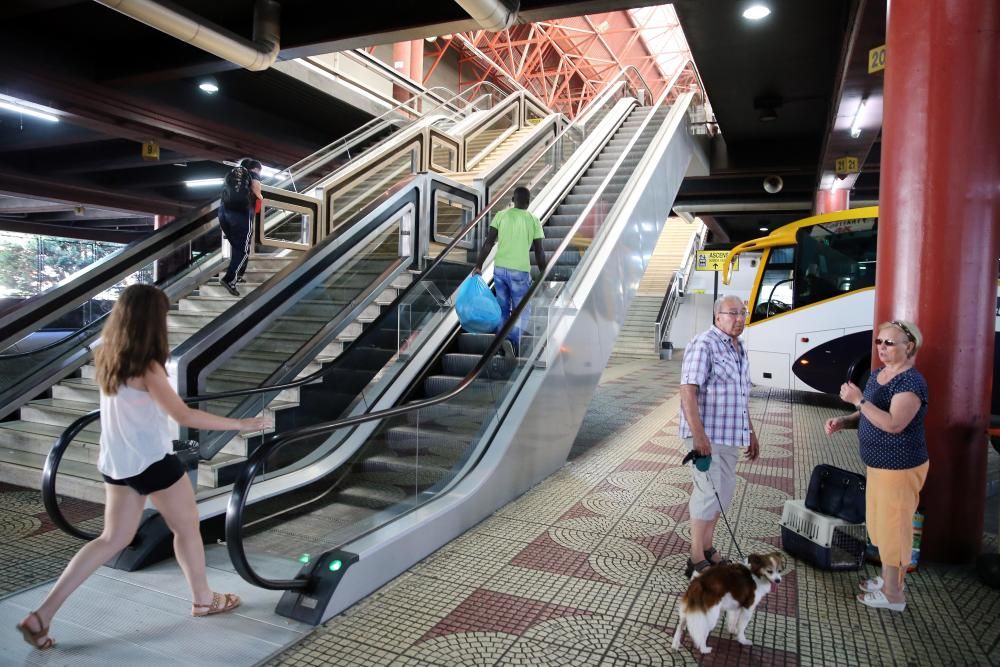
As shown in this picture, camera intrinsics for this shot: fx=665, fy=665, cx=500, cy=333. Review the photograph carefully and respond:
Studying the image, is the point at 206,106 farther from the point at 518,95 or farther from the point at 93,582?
the point at 93,582

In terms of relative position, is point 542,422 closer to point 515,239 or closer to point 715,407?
point 515,239

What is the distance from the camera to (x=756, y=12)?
27.1ft

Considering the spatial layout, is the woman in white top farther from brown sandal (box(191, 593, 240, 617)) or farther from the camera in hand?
the camera in hand

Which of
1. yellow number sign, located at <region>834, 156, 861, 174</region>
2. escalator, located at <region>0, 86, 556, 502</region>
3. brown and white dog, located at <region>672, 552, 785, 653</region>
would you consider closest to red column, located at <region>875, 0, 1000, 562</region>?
brown and white dog, located at <region>672, 552, 785, 653</region>

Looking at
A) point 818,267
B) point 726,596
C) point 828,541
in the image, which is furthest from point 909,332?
point 818,267

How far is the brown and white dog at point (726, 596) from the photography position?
9.02 ft

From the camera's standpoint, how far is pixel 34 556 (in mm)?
3848

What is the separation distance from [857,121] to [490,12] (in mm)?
5949

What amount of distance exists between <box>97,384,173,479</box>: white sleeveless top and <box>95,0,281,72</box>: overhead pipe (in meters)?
5.27

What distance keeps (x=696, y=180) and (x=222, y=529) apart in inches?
660

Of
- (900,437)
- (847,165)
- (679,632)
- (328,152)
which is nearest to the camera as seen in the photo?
(679,632)

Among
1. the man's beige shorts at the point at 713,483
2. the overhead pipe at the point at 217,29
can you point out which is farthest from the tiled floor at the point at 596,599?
the overhead pipe at the point at 217,29

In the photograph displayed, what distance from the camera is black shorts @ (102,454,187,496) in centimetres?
280

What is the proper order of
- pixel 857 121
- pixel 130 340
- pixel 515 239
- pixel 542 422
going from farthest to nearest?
1. pixel 857 121
2. pixel 515 239
3. pixel 542 422
4. pixel 130 340
